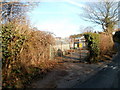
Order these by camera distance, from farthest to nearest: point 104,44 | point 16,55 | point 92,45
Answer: point 104,44 → point 92,45 → point 16,55

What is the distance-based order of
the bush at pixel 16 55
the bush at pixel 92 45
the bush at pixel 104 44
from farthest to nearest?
the bush at pixel 104 44
the bush at pixel 92 45
the bush at pixel 16 55

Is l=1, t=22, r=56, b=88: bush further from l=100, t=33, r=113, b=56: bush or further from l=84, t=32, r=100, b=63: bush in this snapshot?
l=100, t=33, r=113, b=56: bush

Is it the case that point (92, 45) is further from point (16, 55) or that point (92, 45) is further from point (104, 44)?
point (16, 55)

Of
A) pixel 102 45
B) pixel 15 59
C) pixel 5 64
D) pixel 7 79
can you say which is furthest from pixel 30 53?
pixel 102 45

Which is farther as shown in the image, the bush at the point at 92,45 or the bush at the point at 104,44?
the bush at the point at 104,44

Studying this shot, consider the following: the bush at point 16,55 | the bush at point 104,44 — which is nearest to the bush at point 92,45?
the bush at point 104,44

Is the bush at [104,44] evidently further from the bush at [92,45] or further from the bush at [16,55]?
the bush at [16,55]

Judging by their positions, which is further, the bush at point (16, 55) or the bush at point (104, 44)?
the bush at point (104, 44)

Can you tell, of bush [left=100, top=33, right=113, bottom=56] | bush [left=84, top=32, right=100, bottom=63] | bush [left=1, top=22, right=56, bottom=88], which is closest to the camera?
bush [left=1, top=22, right=56, bottom=88]

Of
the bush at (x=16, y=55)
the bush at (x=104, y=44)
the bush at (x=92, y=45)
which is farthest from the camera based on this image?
the bush at (x=104, y=44)

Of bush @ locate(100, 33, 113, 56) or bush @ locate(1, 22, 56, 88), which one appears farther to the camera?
bush @ locate(100, 33, 113, 56)

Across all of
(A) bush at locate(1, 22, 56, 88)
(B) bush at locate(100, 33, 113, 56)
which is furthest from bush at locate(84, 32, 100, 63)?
(A) bush at locate(1, 22, 56, 88)

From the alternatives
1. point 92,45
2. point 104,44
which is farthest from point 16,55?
point 104,44

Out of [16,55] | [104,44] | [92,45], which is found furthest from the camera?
[104,44]
